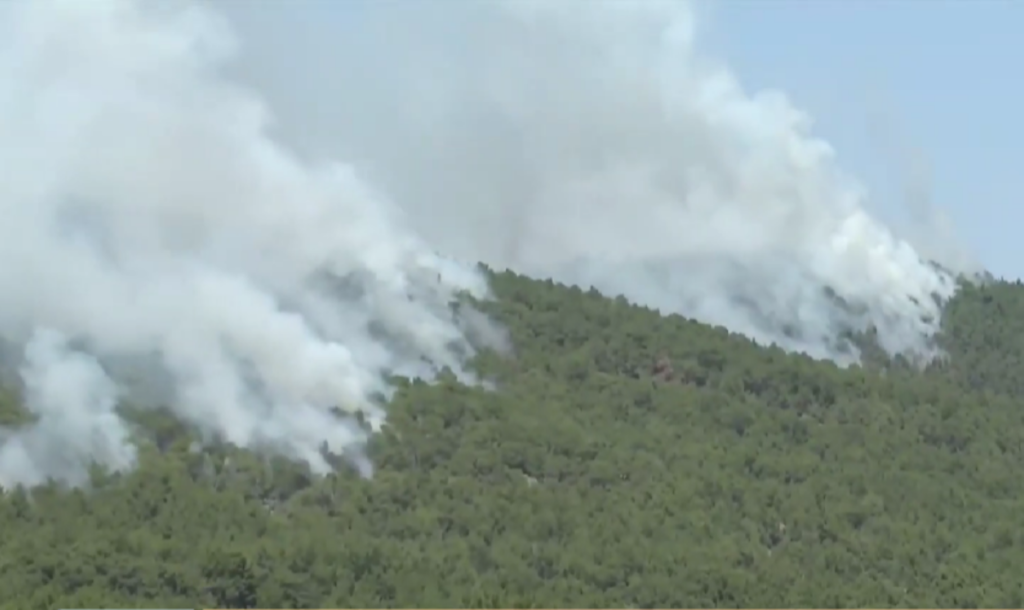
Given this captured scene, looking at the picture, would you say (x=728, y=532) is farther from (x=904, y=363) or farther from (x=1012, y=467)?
(x=904, y=363)

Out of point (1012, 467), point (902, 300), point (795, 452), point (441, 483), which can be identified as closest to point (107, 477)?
point (441, 483)

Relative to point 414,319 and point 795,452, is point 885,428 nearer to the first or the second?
point 795,452

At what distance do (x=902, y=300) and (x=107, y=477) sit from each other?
6493cm

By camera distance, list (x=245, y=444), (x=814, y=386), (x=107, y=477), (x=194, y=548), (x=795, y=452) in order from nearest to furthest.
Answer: (x=194, y=548), (x=107, y=477), (x=245, y=444), (x=795, y=452), (x=814, y=386)

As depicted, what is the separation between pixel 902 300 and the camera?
127562 millimetres

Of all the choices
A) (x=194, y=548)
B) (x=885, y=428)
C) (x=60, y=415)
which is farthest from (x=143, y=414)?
(x=885, y=428)

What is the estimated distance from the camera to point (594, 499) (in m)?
86.0

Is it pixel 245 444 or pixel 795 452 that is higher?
pixel 795 452

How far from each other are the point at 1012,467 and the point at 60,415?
4814cm

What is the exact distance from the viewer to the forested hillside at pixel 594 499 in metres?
71.4

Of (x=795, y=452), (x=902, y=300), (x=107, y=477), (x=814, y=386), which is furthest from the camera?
(x=902, y=300)

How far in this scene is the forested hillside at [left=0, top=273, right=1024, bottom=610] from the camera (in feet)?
234

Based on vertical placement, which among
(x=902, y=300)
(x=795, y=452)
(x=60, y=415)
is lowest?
(x=60, y=415)

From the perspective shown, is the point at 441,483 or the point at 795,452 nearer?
the point at 441,483
